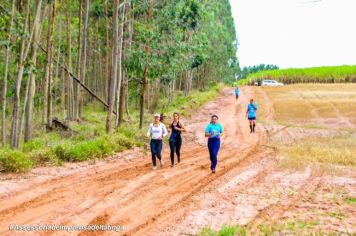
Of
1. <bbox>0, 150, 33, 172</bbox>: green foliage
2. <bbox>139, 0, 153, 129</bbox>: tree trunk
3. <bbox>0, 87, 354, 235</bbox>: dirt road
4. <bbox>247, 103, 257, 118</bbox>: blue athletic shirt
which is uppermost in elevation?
<bbox>139, 0, 153, 129</bbox>: tree trunk

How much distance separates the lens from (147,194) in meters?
9.96

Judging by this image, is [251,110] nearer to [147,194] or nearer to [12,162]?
[147,194]

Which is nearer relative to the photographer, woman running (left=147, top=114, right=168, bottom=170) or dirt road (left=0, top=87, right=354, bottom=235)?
dirt road (left=0, top=87, right=354, bottom=235)

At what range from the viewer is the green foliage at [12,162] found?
1113 cm

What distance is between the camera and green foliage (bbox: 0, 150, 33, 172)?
11133 millimetres

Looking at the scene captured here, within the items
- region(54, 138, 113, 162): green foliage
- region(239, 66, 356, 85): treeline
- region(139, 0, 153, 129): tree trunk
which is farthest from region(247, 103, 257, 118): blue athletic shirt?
region(239, 66, 356, 85): treeline

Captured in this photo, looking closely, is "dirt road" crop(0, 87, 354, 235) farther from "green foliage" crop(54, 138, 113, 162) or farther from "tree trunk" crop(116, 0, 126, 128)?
"tree trunk" crop(116, 0, 126, 128)

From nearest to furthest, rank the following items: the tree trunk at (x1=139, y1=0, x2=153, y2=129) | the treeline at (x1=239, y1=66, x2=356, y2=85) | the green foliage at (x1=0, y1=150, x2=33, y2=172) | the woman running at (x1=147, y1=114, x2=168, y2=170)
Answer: the green foliage at (x1=0, y1=150, x2=33, y2=172) → the woman running at (x1=147, y1=114, x2=168, y2=170) → the tree trunk at (x1=139, y1=0, x2=153, y2=129) → the treeline at (x1=239, y1=66, x2=356, y2=85)

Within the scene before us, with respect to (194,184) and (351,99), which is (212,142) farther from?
(351,99)

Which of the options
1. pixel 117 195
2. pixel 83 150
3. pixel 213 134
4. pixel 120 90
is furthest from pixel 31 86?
pixel 117 195

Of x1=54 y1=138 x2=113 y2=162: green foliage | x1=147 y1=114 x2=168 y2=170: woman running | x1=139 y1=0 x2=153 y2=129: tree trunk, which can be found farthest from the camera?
x1=139 y1=0 x2=153 y2=129: tree trunk

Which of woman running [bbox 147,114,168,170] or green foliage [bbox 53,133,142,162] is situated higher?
woman running [bbox 147,114,168,170]

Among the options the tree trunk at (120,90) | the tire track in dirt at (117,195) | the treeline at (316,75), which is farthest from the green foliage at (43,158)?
the treeline at (316,75)

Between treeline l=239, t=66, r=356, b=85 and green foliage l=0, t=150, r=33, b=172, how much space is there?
6230 centimetres
